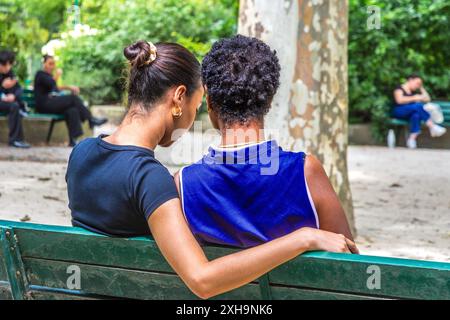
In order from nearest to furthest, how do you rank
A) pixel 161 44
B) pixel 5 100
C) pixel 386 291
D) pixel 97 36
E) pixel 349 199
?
pixel 386 291
pixel 161 44
pixel 349 199
pixel 5 100
pixel 97 36

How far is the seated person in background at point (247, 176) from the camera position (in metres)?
2.61

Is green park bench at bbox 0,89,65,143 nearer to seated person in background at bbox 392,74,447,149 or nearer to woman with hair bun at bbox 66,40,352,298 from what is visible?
seated person in background at bbox 392,74,447,149

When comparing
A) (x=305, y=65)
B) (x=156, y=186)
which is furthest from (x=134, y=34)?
(x=156, y=186)

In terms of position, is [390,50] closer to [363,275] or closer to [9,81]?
[9,81]

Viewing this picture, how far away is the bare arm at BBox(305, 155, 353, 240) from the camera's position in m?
2.61

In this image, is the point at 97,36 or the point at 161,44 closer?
the point at 161,44

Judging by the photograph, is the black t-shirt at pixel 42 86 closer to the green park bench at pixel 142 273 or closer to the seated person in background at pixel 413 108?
the seated person in background at pixel 413 108

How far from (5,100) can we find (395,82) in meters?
7.21

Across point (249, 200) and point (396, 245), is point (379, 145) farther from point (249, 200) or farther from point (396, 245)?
point (249, 200)

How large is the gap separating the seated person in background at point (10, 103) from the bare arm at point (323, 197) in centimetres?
1025

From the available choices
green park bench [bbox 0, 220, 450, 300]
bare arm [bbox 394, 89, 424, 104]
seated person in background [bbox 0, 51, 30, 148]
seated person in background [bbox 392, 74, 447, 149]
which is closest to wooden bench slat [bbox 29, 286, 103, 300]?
green park bench [bbox 0, 220, 450, 300]

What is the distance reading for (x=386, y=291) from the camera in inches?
92.2

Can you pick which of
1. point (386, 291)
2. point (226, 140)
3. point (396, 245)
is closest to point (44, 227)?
point (226, 140)

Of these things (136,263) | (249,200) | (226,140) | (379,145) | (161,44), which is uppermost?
(161,44)
